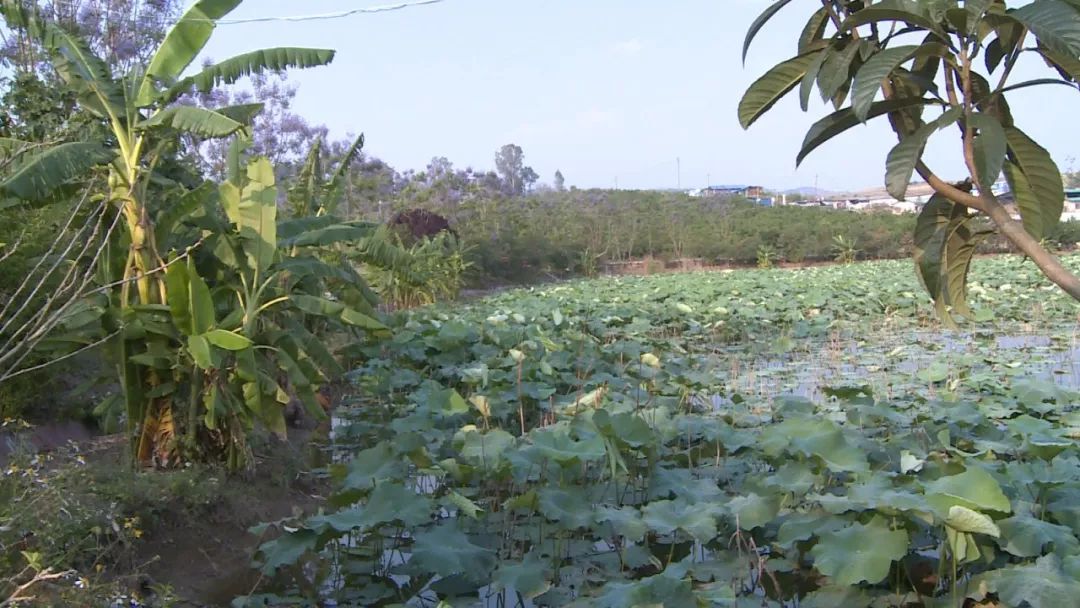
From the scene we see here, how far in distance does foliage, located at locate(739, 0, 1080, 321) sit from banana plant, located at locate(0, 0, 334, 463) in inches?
125

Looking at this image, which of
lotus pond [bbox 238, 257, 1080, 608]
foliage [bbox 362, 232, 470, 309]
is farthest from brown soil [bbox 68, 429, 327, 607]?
foliage [bbox 362, 232, 470, 309]

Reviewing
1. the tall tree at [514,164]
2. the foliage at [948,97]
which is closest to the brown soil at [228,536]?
the foliage at [948,97]

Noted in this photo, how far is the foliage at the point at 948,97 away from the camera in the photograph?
4.95ft

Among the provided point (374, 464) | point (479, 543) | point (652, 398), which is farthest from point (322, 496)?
point (652, 398)

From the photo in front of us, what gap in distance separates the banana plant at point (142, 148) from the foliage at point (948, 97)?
125 inches

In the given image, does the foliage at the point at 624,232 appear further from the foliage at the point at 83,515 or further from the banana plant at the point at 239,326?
the foliage at the point at 83,515

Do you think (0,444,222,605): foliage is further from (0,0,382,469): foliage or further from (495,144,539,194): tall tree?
(495,144,539,194): tall tree

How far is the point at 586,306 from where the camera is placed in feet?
35.8

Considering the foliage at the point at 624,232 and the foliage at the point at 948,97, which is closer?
the foliage at the point at 948,97

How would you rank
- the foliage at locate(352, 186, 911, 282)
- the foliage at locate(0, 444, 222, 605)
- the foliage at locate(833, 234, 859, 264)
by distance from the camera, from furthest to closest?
1. the foliage at locate(833, 234, 859, 264)
2. the foliage at locate(352, 186, 911, 282)
3. the foliage at locate(0, 444, 222, 605)

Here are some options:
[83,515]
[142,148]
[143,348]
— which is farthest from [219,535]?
[142,148]

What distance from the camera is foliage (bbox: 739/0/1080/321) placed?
59.4 inches

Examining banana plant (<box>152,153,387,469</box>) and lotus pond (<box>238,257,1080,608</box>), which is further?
banana plant (<box>152,153,387,469</box>)

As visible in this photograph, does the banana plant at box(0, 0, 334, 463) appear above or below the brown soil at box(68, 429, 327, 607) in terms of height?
above
